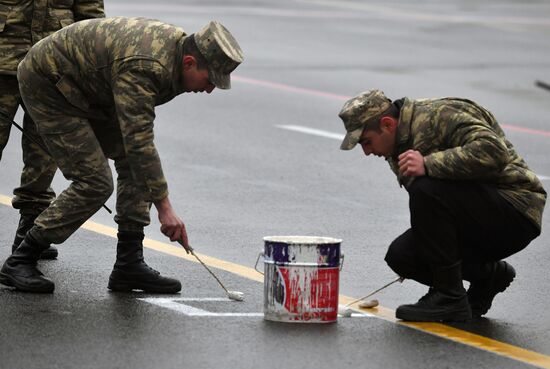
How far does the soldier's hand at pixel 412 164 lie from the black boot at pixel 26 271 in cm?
196

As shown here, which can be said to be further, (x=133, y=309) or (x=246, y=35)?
(x=246, y=35)

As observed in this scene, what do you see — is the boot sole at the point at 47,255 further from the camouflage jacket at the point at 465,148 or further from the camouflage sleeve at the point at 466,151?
the camouflage sleeve at the point at 466,151

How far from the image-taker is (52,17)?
29.6 feet

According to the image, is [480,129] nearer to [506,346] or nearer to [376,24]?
[506,346]

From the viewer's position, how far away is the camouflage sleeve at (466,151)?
24.3 ft

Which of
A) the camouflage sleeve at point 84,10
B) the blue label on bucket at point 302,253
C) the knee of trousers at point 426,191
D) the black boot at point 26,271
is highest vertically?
the camouflage sleeve at point 84,10

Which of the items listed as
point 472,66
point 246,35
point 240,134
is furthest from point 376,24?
point 240,134

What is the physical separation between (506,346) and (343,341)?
2.46 feet

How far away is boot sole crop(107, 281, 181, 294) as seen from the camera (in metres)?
8.32

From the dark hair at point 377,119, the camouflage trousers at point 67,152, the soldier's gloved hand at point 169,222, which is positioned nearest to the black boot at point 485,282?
the dark hair at point 377,119

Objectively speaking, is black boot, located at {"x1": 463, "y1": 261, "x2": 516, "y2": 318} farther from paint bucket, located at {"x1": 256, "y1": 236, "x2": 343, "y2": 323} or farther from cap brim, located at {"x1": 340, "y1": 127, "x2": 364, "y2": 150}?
cap brim, located at {"x1": 340, "y1": 127, "x2": 364, "y2": 150}

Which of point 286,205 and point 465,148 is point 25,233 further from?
point 465,148

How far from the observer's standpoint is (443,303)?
7738 millimetres

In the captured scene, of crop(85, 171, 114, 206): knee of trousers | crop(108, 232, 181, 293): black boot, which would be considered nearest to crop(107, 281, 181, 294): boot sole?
crop(108, 232, 181, 293): black boot
